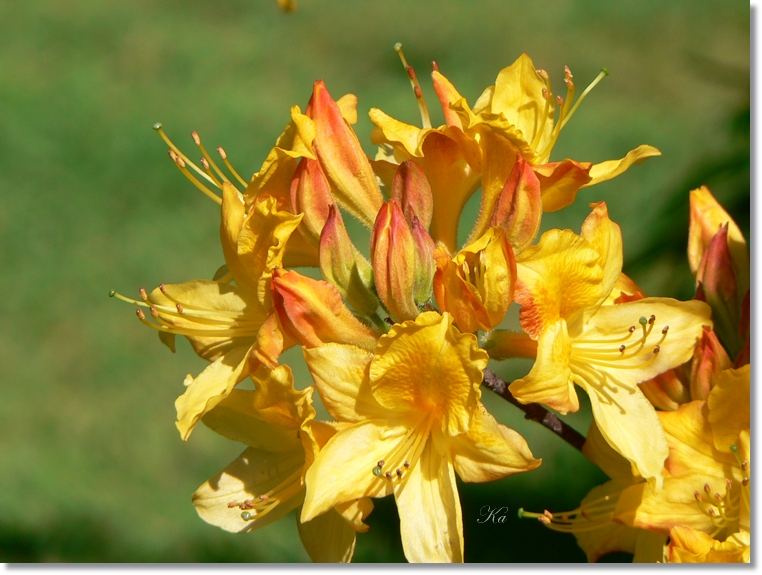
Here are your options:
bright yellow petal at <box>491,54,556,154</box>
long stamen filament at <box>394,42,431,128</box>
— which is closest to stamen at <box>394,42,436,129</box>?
long stamen filament at <box>394,42,431,128</box>

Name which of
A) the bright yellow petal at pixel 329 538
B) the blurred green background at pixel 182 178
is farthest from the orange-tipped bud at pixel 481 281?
the blurred green background at pixel 182 178

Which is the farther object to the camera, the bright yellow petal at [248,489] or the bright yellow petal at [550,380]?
the bright yellow petal at [248,489]

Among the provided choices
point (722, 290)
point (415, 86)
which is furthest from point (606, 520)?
point (415, 86)

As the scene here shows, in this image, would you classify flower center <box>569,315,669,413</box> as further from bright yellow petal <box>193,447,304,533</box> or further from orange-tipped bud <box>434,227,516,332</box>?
bright yellow petal <box>193,447,304,533</box>

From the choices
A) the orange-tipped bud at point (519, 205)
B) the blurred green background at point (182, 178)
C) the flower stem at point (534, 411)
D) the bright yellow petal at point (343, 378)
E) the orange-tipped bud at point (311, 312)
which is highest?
the orange-tipped bud at point (519, 205)

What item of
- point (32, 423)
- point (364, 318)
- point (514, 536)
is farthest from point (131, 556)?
point (364, 318)

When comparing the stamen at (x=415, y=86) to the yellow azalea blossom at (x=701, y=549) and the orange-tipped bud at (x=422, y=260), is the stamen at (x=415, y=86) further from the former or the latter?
the yellow azalea blossom at (x=701, y=549)
